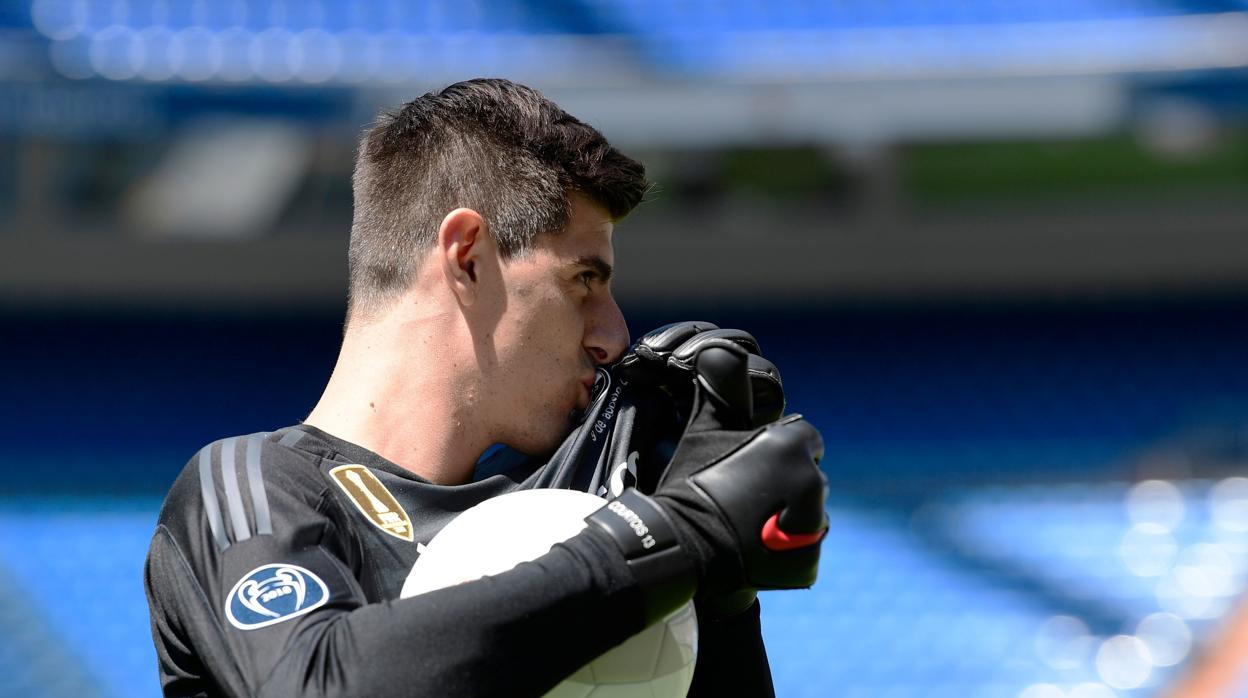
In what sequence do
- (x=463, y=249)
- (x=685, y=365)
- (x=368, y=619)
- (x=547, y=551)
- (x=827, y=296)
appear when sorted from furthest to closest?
(x=827, y=296)
(x=463, y=249)
(x=685, y=365)
(x=547, y=551)
(x=368, y=619)

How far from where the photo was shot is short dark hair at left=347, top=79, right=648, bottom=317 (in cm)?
152

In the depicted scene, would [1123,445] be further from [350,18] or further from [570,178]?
[570,178]

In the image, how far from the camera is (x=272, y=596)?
1.25 metres

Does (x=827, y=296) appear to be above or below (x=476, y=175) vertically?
below

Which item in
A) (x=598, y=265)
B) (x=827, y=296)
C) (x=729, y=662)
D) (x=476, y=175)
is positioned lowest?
(x=827, y=296)

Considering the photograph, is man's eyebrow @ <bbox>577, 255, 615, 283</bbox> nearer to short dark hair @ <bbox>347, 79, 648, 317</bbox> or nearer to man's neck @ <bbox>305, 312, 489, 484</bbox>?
short dark hair @ <bbox>347, 79, 648, 317</bbox>

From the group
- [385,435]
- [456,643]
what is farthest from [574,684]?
[385,435]

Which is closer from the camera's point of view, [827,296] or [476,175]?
[476,175]

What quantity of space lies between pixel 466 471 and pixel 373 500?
0.16m

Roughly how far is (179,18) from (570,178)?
20.5ft

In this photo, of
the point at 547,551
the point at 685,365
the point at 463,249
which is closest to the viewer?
the point at 547,551

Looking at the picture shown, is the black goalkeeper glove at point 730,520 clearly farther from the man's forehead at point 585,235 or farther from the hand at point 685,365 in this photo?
the man's forehead at point 585,235

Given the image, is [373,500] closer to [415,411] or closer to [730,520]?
[415,411]

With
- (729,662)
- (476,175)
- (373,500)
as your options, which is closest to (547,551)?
(373,500)
